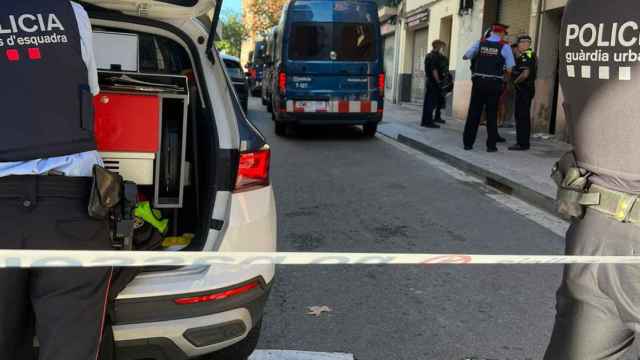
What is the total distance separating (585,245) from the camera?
6.64 feet

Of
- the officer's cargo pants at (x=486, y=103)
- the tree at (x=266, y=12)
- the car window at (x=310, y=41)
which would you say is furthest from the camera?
the tree at (x=266, y=12)

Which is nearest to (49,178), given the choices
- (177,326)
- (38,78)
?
(38,78)

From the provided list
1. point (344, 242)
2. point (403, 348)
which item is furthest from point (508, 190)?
point (403, 348)

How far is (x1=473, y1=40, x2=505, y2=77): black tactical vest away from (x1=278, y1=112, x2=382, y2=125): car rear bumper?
2.95 meters

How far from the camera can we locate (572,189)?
6.69 feet

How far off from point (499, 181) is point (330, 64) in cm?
517

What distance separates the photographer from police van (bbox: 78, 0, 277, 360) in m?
2.38

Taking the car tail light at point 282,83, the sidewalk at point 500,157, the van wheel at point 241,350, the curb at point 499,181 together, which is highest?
the car tail light at point 282,83

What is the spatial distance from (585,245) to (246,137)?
1.47 metres

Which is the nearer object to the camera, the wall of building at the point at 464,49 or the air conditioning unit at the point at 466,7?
the wall of building at the point at 464,49

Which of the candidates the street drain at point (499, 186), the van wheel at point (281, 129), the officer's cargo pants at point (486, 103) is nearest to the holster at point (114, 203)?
the street drain at point (499, 186)

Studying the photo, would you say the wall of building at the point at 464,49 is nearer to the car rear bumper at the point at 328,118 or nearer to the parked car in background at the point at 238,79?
the car rear bumper at the point at 328,118

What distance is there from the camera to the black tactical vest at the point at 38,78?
1.82 metres

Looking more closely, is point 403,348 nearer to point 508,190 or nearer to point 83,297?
point 83,297
